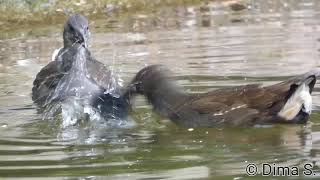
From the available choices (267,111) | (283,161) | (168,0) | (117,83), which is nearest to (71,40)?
(117,83)

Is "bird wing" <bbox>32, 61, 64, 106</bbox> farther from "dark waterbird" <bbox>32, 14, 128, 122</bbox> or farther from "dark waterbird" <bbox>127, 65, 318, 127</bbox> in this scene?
"dark waterbird" <bbox>127, 65, 318, 127</bbox>

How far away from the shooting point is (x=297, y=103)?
663 centimetres

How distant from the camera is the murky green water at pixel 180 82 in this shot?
563cm

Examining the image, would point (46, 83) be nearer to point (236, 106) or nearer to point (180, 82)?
point (180, 82)

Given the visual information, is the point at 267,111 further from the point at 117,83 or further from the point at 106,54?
the point at 106,54

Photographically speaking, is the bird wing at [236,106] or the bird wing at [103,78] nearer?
the bird wing at [236,106]

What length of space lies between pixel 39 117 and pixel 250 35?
7.03m

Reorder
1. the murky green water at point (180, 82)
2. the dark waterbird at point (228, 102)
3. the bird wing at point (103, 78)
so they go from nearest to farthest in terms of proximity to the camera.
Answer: the murky green water at point (180, 82), the dark waterbird at point (228, 102), the bird wing at point (103, 78)

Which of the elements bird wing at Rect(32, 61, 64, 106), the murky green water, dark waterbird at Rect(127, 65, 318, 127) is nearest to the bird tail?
dark waterbird at Rect(127, 65, 318, 127)

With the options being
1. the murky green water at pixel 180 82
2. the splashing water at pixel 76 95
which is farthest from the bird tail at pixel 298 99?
the splashing water at pixel 76 95

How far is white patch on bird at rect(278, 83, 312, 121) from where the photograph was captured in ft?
21.7

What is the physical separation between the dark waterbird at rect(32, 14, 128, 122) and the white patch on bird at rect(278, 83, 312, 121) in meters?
1.41

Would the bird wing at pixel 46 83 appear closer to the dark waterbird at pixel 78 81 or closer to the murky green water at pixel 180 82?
the dark waterbird at pixel 78 81

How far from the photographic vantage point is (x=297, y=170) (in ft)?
17.3
